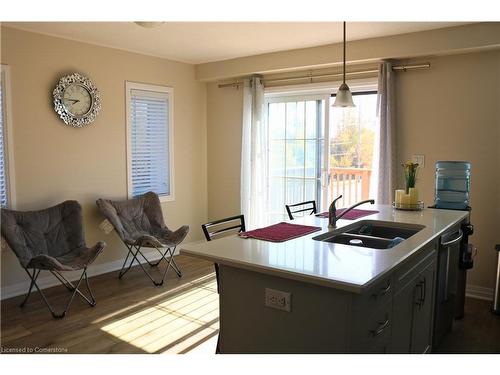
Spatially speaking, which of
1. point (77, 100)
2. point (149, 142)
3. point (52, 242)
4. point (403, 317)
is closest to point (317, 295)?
point (403, 317)

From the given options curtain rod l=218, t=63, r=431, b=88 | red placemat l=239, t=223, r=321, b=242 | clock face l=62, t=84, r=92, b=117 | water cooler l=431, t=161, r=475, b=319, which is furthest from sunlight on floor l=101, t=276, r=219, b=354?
curtain rod l=218, t=63, r=431, b=88

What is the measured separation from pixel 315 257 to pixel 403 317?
2.10 feet

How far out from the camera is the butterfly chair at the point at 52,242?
3730 millimetres

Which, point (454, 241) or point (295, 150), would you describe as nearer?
point (454, 241)

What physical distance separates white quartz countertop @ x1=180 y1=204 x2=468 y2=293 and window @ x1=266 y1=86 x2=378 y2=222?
8.38 ft

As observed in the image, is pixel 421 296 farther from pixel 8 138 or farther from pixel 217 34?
pixel 8 138

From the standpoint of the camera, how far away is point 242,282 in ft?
6.93

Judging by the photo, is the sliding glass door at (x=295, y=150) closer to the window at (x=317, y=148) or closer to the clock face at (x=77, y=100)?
the window at (x=317, y=148)

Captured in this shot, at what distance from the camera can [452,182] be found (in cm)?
407

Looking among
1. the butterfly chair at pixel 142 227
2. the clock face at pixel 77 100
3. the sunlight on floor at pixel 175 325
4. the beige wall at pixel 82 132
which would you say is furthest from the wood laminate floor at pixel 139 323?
the clock face at pixel 77 100

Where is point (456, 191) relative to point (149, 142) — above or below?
below

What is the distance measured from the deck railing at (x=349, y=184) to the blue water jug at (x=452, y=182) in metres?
1.50
